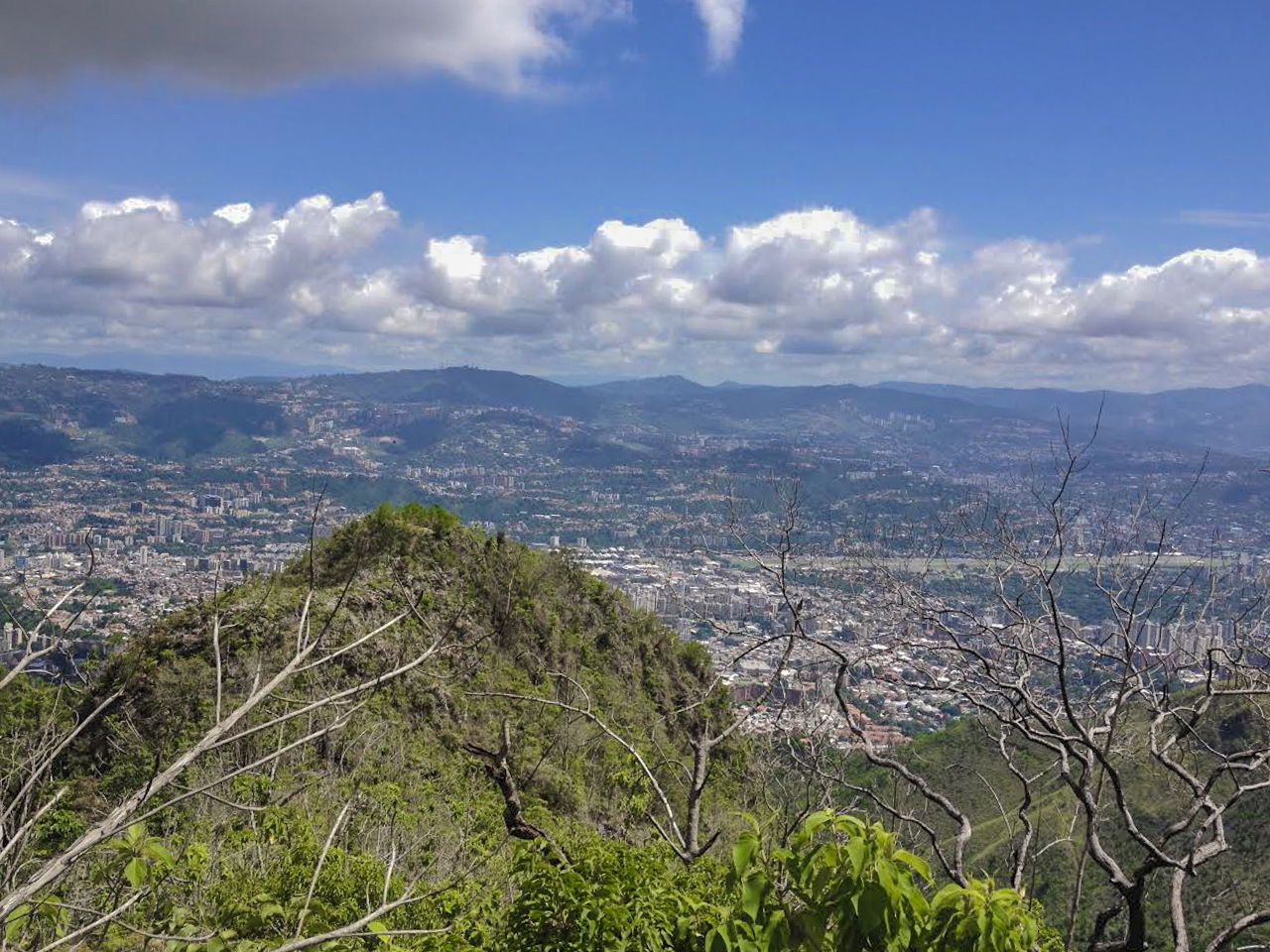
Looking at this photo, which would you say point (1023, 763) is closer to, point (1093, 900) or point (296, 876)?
point (1093, 900)

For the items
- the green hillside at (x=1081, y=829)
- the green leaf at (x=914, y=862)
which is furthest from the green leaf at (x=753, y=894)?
the green hillside at (x=1081, y=829)

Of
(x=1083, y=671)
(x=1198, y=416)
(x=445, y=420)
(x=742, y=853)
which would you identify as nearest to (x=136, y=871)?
(x=742, y=853)

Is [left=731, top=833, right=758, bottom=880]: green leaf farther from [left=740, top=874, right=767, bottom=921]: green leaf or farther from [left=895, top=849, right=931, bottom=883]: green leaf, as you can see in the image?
[left=895, top=849, right=931, bottom=883]: green leaf

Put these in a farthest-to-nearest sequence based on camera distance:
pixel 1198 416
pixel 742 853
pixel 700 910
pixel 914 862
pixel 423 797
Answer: pixel 1198 416 < pixel 423 797 < pixel 700 910 < pixel 742 853 < pixel 914 862

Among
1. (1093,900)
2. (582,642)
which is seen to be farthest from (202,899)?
(1093,900)

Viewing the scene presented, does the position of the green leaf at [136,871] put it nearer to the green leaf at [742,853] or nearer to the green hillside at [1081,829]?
the green leaf at [742,853]

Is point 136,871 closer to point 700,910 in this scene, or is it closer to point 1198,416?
point 700,910

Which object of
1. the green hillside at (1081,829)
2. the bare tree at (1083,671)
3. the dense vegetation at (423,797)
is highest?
the bare tree at (1083,671)

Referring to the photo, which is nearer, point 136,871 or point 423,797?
point 136,871
